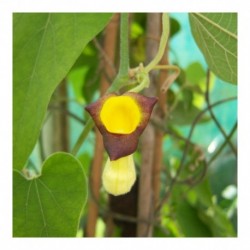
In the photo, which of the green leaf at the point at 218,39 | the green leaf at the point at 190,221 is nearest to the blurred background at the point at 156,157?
the green leaf at the point at 190,221

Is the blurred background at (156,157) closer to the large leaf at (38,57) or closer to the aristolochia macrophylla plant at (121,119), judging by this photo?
the large leaf at (38,57)

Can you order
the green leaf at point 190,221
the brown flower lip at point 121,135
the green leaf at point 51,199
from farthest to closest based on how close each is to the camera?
1. the green leaf at point 190,221
2. the green leaf at point 51,199
3. the brown flower lip at point 121,135

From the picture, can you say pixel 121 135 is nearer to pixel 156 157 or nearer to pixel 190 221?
pixel 156 157

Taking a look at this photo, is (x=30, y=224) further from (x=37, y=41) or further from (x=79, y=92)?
(x=79, y=92)

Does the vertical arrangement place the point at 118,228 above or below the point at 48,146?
below

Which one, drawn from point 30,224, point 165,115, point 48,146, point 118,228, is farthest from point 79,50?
point 48,146

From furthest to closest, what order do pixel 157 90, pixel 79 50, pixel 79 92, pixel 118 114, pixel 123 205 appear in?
pixel 79 92 → pixel 123 205 → pixel 157 90 → pixel 79 50 → pixel 118 114

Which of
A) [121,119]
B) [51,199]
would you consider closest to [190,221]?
[51,199]
